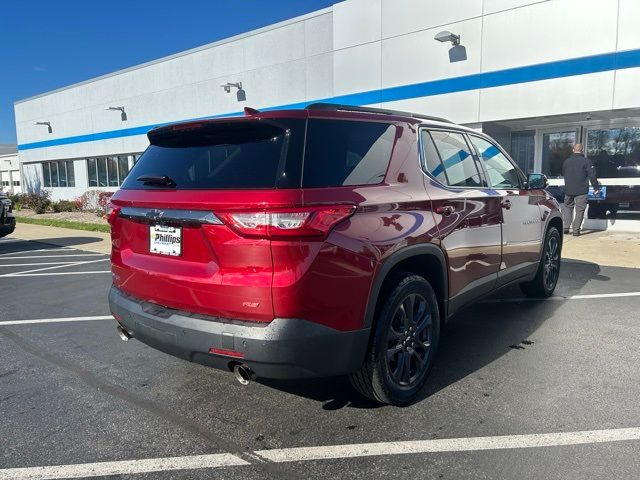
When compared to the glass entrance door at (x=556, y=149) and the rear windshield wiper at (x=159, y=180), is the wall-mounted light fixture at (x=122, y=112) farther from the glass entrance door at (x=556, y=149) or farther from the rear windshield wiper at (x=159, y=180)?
the rear windshield wiper at (x=159, y=180)

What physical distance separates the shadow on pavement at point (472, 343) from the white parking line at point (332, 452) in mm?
490

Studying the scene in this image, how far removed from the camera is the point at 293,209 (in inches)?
96.6

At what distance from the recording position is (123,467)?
2588mm

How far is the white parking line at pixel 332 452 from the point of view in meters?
2.56

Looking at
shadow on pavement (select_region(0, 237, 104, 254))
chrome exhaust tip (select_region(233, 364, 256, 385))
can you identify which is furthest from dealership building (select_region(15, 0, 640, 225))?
chrome exhaust tip (select_region(233, 364, 256, 385))

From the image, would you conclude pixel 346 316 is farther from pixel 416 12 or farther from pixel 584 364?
pixel 416 12

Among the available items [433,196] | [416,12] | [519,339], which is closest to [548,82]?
[416,12]

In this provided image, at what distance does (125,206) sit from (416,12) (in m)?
11.2

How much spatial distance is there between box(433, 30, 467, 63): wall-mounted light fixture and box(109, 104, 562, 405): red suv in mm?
8870

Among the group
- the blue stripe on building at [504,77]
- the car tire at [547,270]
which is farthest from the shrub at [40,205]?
the car tire at [547,270]

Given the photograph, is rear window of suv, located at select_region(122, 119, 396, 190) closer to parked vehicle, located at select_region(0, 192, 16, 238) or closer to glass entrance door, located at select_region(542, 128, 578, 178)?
parked vehicle, located at select_region(0, 192, 16, 238)

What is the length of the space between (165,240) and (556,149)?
1174cm

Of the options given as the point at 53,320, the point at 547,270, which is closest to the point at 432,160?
the point at 547,270

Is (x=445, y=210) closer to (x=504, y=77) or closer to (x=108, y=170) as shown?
(x=504, y=77)
